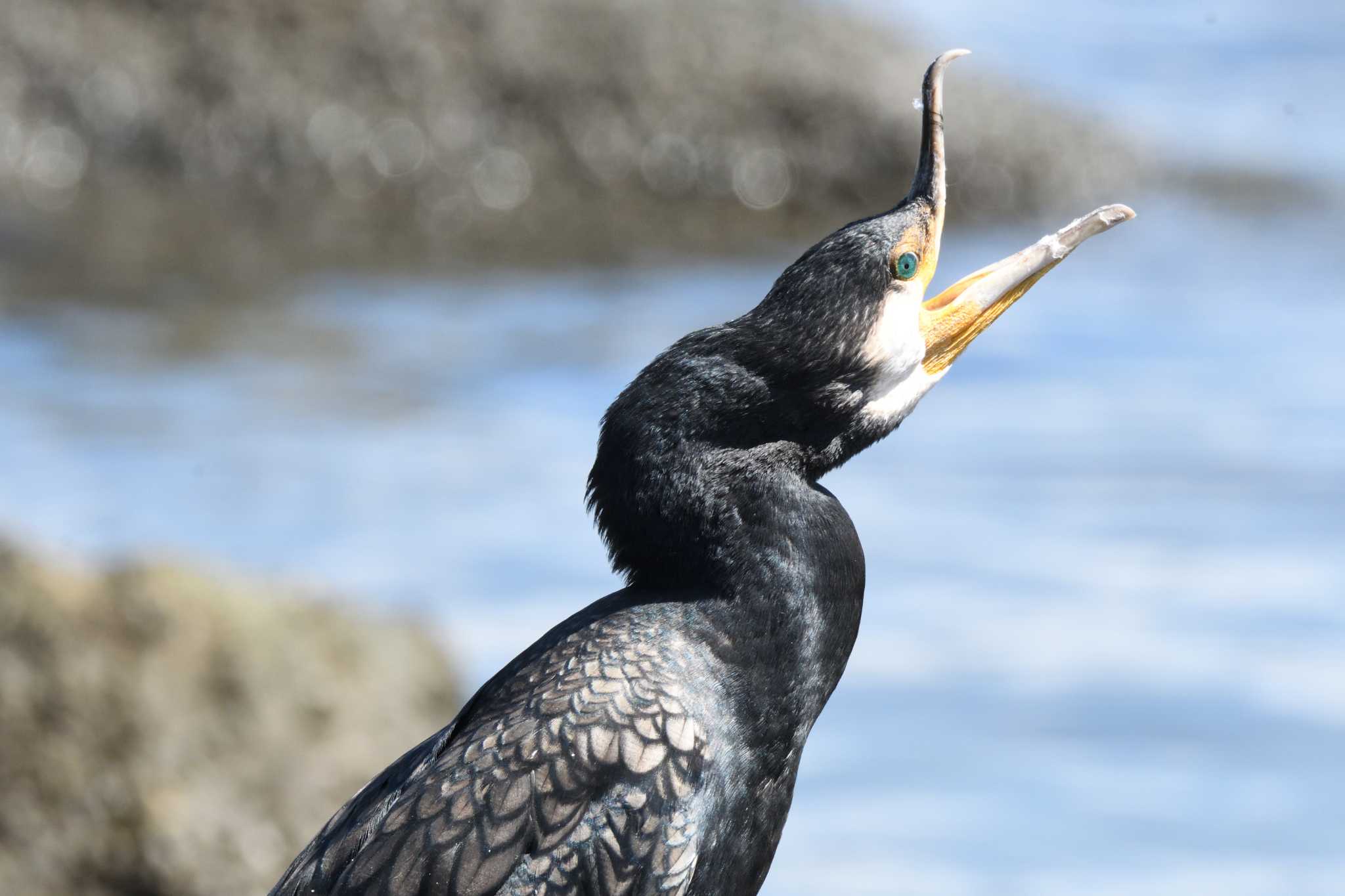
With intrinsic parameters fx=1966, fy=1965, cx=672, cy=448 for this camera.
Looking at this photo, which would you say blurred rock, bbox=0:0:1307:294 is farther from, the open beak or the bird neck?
the bird neck

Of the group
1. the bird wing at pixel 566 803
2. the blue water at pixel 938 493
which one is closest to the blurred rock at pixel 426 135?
the blue water at pixel 938 493

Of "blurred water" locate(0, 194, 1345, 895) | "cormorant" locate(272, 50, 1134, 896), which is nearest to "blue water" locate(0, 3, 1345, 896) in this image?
"blurred water" locate(0, 194, 1345, 895)

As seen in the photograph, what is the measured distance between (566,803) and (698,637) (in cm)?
46

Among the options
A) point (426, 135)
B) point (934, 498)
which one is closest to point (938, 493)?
point (934, 498)

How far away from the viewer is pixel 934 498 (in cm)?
1197

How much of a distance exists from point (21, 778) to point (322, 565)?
4586mm

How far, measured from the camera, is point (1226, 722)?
386 inches

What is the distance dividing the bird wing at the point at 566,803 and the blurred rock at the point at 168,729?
249 centimetres

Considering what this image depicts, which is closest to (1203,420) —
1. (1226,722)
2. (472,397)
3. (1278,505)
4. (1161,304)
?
(1278,505)

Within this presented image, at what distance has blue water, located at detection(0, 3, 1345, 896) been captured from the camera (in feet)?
30.9

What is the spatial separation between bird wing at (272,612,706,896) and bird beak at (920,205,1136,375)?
3.15ft

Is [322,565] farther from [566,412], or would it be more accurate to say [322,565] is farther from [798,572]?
[798,572]

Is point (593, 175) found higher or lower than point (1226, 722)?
higher

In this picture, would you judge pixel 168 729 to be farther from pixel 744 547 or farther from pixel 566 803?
pixel 744 547
